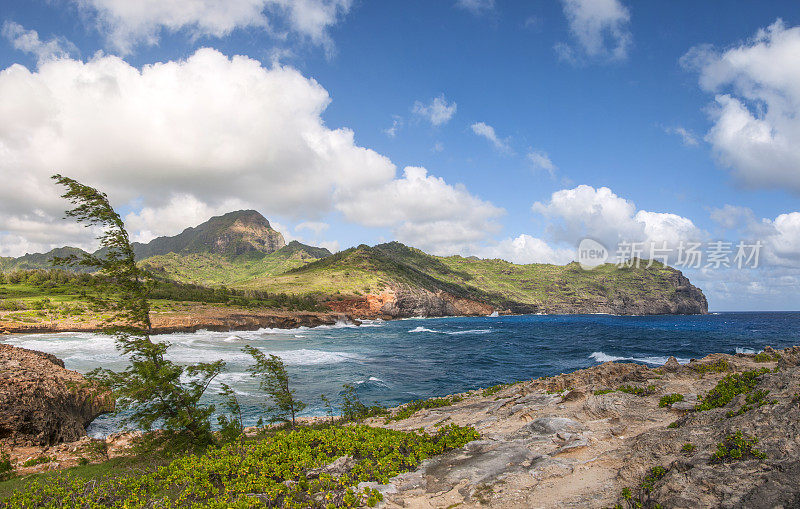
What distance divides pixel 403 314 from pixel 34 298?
11328 cm

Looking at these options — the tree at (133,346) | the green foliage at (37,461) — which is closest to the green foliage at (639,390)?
the tree at (133,346)

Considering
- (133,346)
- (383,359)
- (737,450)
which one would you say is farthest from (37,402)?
(383,359)

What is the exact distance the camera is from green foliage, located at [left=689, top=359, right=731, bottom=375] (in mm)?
17062

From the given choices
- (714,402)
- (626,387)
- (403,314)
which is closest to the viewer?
(714,402)

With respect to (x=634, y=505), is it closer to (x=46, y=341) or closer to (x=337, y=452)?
(x=337, y=452)

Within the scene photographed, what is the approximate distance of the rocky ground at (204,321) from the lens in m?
58.5

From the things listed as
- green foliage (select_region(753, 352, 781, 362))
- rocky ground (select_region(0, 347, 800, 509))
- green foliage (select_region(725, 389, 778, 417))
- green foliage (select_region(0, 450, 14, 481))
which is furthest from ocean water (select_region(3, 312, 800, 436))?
green foliage (select_region(725, 389, 778, 417))

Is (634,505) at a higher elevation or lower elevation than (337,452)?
higher

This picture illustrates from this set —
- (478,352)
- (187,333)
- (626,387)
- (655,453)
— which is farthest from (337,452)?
(187,333)

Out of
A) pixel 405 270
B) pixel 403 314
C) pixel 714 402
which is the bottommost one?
pixel 403 314

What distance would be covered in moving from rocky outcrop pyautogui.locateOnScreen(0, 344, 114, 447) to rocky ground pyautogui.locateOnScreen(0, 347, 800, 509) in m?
1.10

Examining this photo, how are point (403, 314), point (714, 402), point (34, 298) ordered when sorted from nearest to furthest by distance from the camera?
point (714, 402) → point (34, 298) → point (403, 314)

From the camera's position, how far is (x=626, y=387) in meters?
14.6

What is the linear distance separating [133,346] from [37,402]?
708 cm
